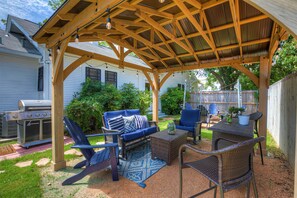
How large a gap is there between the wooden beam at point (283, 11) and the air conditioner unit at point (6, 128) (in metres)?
7.35

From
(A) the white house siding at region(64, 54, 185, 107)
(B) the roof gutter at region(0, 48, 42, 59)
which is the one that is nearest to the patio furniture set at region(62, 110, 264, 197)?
(A) the white house siding at region(64, 54, 185, 107)

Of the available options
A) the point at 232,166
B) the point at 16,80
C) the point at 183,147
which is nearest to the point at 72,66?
the point at 183,147

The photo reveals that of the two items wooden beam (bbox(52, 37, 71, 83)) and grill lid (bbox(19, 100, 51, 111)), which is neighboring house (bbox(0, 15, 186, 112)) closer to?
grill lid (bbox(19, 100, 51, 111))

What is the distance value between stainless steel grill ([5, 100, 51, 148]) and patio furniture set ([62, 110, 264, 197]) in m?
2.31

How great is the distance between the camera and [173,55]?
504 cm

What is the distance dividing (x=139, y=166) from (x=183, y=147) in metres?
1.72

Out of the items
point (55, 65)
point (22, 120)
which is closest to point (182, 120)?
point (55, 65)

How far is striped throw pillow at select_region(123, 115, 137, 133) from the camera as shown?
4240mm

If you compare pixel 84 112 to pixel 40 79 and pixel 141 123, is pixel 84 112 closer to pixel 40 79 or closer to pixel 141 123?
pixel 141 123

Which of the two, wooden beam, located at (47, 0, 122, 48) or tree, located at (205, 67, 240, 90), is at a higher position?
tree, located at (205, 67, 240, 90)

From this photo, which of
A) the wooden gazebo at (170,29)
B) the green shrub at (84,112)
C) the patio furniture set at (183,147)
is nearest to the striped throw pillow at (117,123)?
the patio furniture set at (183,147)

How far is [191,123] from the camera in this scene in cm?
512

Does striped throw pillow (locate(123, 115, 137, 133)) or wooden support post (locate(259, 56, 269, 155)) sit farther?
striped throw pillow (locate(123, 115, 137, 133))

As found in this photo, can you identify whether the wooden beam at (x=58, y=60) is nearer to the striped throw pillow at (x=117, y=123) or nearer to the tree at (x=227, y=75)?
the striped throw pillow at (x=117, y=123)
